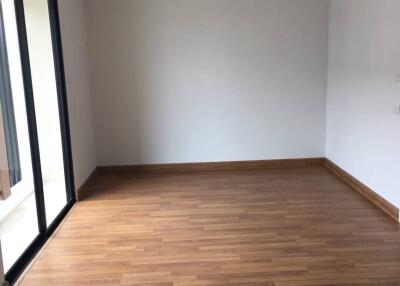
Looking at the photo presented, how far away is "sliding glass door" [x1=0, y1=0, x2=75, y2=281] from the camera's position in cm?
295

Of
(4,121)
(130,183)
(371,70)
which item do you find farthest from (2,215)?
(371,70)

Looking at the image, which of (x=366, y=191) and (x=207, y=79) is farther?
(x=207, y=79)

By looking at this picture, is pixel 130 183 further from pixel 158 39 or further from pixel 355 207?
pixel 355 207

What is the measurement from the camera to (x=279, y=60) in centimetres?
493

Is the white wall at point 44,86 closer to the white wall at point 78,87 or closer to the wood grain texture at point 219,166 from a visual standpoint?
the white wall at point 78,87

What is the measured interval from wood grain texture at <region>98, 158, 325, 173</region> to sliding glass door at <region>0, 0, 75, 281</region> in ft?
3.72

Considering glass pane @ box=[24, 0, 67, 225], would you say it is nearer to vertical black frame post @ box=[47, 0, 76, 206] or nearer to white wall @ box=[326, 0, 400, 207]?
vertical black frame post @ box=[47, 0, 76, 206]

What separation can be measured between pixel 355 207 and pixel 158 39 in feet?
9.35

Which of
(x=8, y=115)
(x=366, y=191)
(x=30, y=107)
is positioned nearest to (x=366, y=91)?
(x=366, y=191)

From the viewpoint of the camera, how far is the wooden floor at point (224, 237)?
8.61 feet

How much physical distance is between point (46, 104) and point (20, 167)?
0.74m

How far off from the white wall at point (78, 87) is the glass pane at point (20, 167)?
754 millimetres

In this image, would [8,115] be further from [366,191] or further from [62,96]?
[366,191]

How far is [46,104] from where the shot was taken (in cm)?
378
